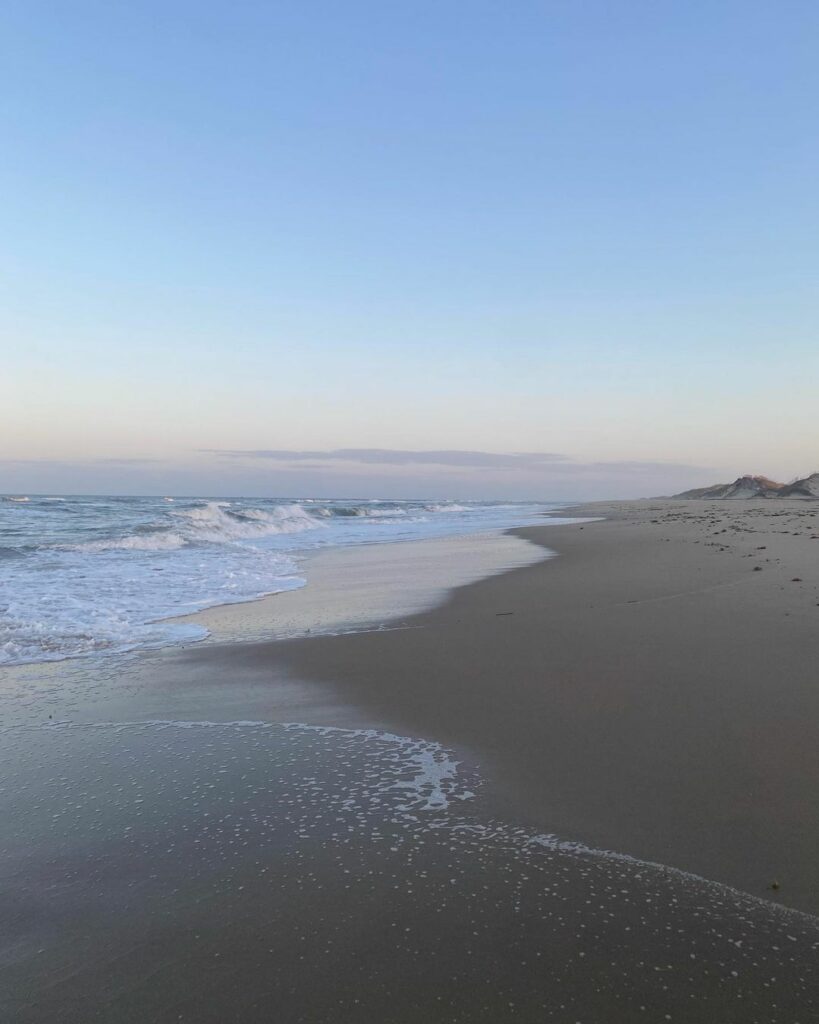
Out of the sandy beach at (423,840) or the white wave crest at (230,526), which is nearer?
the sandy beach at (423,840)

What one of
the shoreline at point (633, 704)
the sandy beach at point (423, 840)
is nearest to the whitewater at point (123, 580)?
the sandy beach at point (423, 840)

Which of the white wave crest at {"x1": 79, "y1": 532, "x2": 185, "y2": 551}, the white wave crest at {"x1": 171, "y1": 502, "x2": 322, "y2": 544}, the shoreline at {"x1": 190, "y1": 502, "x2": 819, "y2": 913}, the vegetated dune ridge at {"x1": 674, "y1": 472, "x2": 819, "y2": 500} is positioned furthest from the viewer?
the vegetated dune ridge at {"x1": 674, "y1": 472, "x2": 819, "y2": 500}

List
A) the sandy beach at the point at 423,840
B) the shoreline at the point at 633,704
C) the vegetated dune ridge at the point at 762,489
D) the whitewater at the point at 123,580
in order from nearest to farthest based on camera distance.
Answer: the sandy beach at the point at 423,840 < the shoreline at the point at 633,704 < the whitewater at the point at 123,580 < the vegetated dune ridge at the point at 762,489

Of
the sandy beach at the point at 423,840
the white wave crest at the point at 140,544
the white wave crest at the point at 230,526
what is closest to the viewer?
the sandy beach at the point at 423,840

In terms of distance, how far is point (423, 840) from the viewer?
2848 millimetres

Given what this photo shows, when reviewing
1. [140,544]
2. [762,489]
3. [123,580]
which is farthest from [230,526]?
[762,489]

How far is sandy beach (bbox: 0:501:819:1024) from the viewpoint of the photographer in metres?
2.00

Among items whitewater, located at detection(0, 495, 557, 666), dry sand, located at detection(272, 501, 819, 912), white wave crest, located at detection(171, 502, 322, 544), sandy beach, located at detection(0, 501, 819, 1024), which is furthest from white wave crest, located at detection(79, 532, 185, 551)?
sandy beach, located at detection(0, 501, 819, 1024)

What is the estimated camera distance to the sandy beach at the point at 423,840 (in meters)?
2.00

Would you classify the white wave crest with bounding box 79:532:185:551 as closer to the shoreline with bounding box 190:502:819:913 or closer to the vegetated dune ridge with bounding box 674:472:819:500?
the shoreline with bounding box 190:502:819:913

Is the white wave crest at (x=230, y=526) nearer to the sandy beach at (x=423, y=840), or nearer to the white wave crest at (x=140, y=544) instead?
the white wave crest at (x=140, y=544)

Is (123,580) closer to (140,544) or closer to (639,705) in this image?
(140,544)

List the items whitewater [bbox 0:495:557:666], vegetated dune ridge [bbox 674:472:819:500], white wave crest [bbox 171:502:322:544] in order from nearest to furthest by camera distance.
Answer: whitewater [bbox 0:495:557:666]
white wave crest [bbox 171:502:322:544]
vegetated dune ridge [bbox 674:472:819:500]

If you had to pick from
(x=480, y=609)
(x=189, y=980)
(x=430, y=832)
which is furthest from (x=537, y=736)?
(x=480, y=609)
